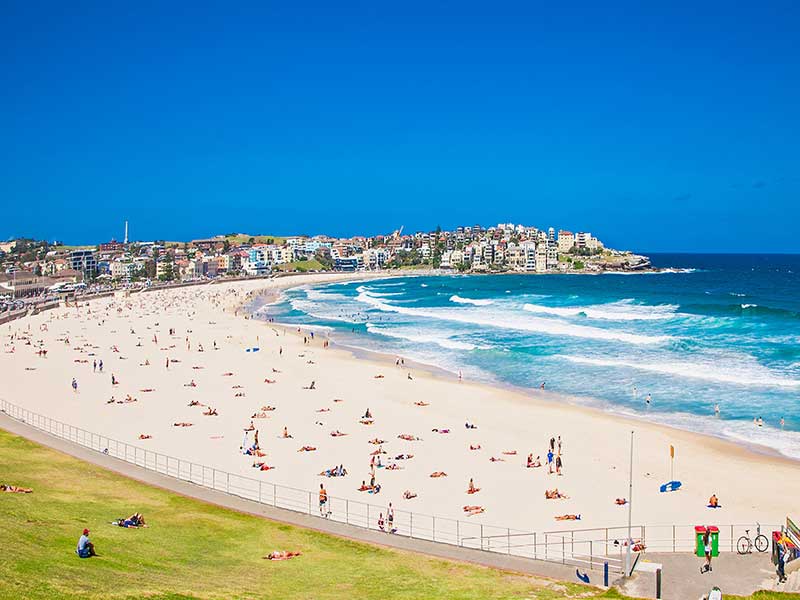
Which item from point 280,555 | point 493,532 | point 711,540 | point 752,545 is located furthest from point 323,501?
point 752,545

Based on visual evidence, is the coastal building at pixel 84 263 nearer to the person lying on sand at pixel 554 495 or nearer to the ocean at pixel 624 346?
the ocean at pixel 624 346

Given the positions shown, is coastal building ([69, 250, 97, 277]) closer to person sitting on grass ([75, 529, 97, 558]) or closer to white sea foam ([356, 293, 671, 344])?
white sea foam ([356, 293, 671, 344])

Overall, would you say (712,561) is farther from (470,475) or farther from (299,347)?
(299,347)

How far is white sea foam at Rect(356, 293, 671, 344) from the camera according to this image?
53.7 metres

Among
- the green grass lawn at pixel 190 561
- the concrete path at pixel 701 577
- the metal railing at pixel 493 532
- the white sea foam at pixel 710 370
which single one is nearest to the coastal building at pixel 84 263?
the white sea foam at pixel 710 370

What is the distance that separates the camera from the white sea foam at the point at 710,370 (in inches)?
1447

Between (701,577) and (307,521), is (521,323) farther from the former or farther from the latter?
(701,577)

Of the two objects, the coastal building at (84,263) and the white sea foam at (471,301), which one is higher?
the coastal building at (84,263)

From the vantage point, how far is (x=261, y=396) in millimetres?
36500

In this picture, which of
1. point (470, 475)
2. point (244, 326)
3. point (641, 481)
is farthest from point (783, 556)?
point (244, 326)

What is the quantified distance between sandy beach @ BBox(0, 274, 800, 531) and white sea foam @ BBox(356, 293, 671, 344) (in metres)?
17.2

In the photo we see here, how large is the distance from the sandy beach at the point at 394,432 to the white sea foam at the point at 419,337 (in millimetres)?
7232

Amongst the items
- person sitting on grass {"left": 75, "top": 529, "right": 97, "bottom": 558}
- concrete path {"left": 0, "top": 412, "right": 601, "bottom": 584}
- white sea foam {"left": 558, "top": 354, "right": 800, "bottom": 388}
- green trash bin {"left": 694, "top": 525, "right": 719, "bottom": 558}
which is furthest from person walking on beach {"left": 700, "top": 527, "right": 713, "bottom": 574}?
white sea foam {"left": 558, "top": 354, "right": 800, "bottom": 388}

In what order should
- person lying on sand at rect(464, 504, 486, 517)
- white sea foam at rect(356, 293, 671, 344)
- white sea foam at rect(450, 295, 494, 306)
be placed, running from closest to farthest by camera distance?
person lying on sand at rect(464, 504, 486, 517)
white sea foam at rect(356, 293, 671, 344)
white sea foam at rect(450, 295, 494, 306)
